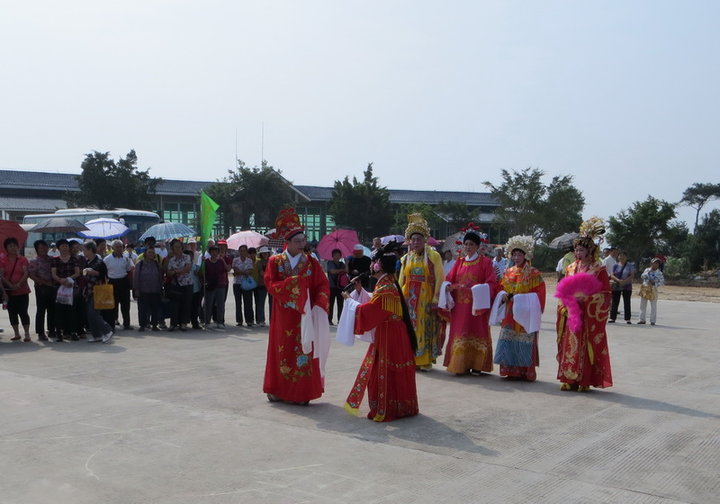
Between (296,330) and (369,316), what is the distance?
0.99 meters

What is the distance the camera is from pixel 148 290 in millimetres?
13289

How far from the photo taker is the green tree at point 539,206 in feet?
128

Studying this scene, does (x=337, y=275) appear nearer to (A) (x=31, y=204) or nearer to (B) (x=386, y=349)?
(B) (x=386, y=349)

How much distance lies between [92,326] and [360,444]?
278 inches

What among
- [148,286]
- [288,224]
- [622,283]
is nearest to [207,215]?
[148,286]

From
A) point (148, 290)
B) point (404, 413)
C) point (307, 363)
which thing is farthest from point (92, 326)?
point (404, 413)

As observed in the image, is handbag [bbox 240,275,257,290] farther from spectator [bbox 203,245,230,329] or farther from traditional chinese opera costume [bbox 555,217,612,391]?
traditional chinese opera costume [bbox 555,217,612,391]

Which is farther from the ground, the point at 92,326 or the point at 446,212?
the point at 446,212

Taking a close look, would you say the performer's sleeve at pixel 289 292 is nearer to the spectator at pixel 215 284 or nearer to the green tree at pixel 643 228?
the spectator at pixel 215 284

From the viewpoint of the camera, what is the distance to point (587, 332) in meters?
8.25

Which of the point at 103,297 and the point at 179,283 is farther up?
the point at 179,283

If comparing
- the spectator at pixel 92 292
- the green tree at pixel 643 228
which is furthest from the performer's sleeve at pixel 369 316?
the green tree at pixel 643 228

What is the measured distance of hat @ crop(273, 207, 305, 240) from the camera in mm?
7617

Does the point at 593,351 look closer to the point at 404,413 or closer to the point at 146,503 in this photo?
the point at 404,413
